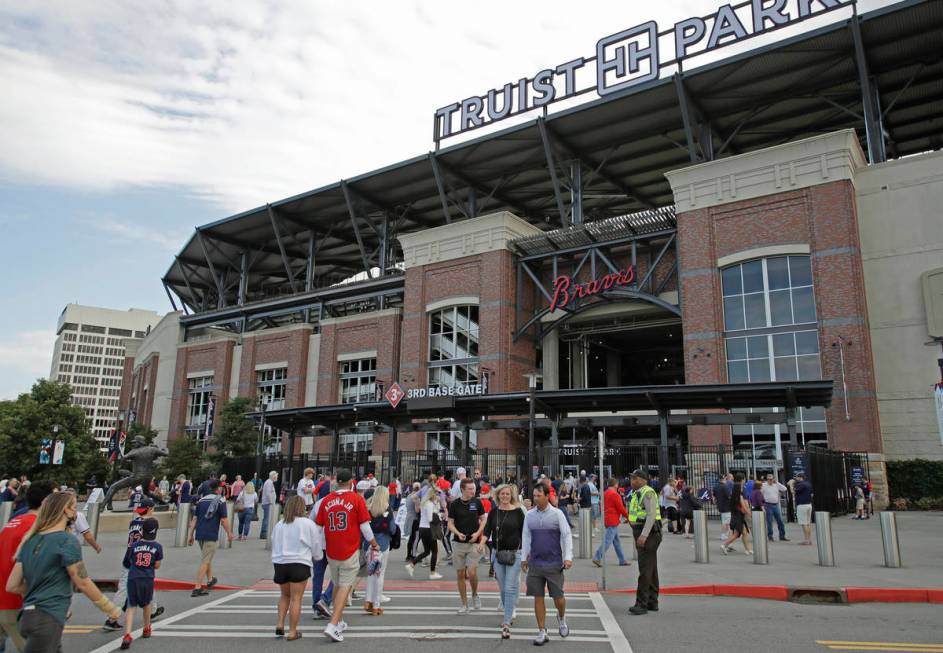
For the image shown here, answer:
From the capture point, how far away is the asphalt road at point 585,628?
25.8ft

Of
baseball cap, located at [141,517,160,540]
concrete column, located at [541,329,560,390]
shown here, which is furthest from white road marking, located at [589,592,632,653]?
concrete column, located at [541,329,560,390]

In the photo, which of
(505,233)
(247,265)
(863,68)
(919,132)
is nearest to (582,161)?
(505,233)

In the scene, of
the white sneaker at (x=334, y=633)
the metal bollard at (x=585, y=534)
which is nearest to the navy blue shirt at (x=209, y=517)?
the white sneaker at (x=334, y=633)

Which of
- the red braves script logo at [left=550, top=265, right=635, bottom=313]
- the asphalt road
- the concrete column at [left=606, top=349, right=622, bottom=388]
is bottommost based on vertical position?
the asphalt road

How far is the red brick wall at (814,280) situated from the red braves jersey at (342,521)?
2549cm

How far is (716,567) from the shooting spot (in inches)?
539

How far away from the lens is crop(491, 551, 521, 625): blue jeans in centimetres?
845

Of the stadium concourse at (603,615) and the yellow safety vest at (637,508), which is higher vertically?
the yellow safety vest at (637,508)

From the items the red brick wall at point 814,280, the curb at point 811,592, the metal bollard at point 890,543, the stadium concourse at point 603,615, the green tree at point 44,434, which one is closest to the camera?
the stadium concourse at point 603,615

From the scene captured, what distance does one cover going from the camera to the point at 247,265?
61.4 metres

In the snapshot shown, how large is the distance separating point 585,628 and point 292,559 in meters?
3.72

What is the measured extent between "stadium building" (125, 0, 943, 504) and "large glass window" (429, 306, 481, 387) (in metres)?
0.14

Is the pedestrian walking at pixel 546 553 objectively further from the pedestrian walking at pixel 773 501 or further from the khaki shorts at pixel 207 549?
the pedestrian walking at pixel 773 501

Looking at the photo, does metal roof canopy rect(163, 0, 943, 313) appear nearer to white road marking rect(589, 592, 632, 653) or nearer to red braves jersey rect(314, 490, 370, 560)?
white road marking rect(589, 592, 632, 653)
